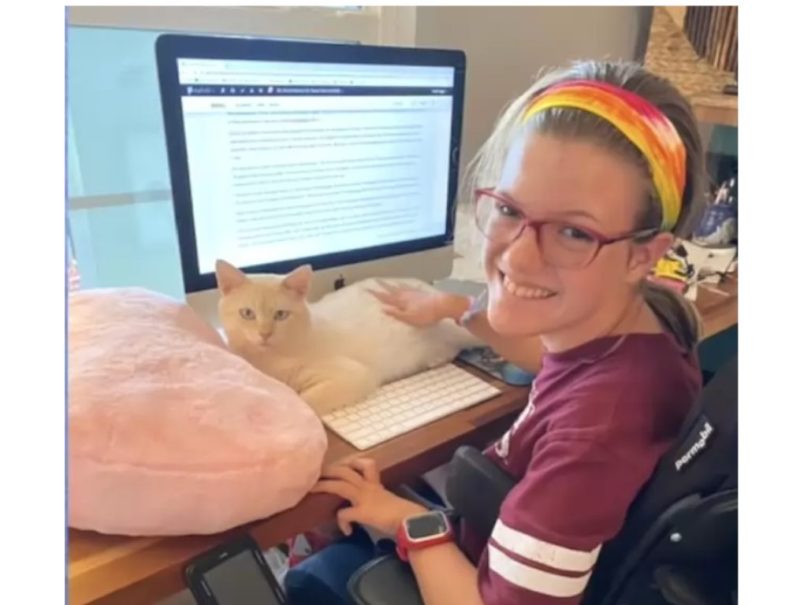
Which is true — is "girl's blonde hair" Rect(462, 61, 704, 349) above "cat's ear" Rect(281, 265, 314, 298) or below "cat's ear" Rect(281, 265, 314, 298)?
above

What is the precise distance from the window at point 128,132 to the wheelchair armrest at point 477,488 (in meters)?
0.58

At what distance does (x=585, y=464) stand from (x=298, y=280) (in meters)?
0.45

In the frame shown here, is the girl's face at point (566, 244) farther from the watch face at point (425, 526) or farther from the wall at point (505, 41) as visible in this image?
the wall at point (505, 41)

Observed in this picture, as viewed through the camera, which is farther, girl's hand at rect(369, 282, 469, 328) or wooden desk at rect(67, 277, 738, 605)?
girl's hand at rect(369, 282, 469, 328)

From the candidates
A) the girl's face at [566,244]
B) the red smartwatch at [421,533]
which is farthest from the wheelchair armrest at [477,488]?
the girl's face at [566,244]

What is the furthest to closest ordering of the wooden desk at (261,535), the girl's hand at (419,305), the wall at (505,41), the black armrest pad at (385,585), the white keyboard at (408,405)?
the wall at (505,41), the girl's hand at (419,305), the white keyboard at (408,405), the black armrest pad at (385,585), the wooden desk at (261,535)

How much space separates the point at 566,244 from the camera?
639 mm

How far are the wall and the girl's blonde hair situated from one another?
Answer: 0.72 m

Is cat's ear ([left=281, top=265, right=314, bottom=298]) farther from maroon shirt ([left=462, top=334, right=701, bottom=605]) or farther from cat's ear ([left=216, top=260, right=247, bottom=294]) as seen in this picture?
maroon shirt ([left=462, top=334, right=701, bottom=605])

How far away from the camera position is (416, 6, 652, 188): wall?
139 centimetres

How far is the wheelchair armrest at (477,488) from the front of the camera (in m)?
0.69

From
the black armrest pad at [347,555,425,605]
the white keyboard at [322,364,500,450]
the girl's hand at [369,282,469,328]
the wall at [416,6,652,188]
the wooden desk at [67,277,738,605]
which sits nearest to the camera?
the wooden desk at [67,277,738,605]

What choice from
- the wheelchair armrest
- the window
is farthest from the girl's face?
the window

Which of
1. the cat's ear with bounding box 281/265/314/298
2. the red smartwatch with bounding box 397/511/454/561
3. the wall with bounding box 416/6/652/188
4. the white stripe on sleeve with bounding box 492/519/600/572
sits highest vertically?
the wall with bounding box 416/6/652/188
